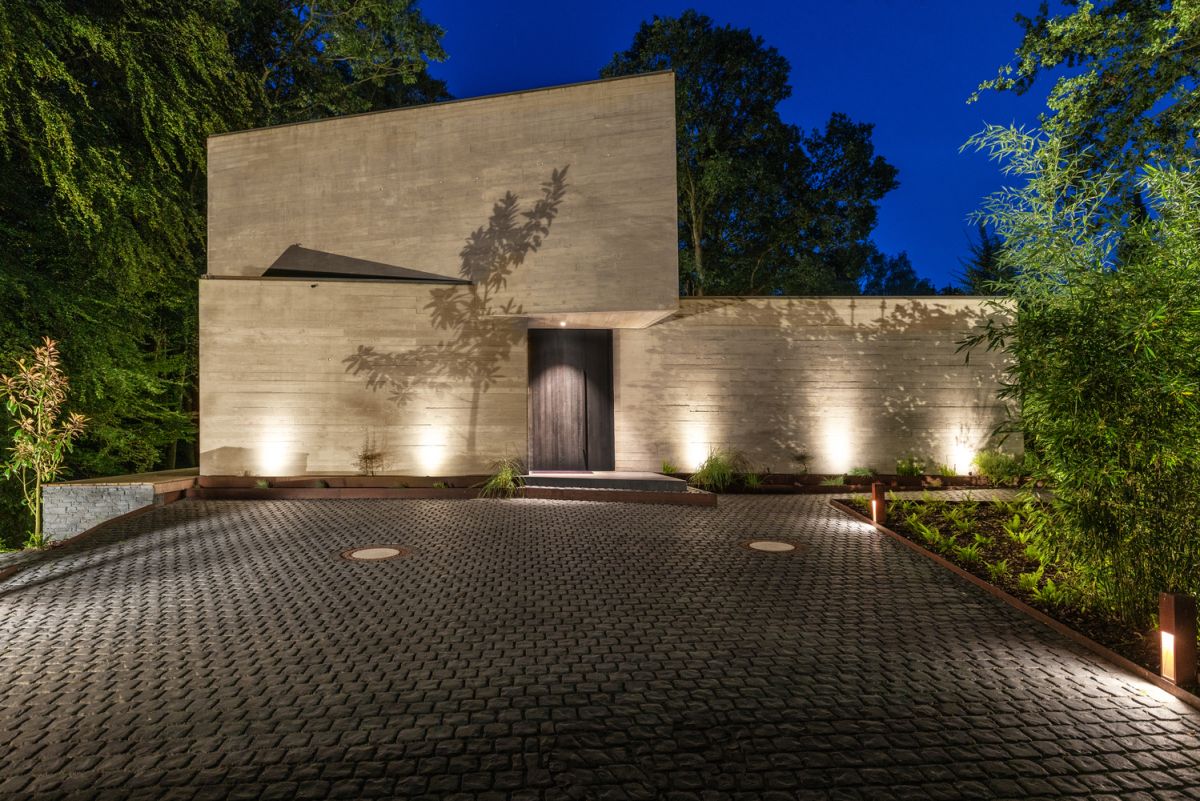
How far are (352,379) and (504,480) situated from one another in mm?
2889

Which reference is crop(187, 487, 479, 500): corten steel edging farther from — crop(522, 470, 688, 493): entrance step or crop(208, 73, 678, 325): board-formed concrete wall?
crop(208, 73, 678, 325): board-formed concrete wall

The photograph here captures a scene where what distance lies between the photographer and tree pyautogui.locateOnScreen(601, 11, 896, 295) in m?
17.6

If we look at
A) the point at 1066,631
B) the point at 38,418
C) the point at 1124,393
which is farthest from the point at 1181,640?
the point at 38,418

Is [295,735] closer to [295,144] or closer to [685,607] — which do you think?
[685,607]

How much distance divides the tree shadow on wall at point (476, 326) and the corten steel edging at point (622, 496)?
1400mm

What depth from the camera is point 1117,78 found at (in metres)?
8.84

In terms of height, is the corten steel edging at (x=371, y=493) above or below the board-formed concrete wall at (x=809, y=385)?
below

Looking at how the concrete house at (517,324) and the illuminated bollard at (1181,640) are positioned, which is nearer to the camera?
the illuminated bollard at (1181,640)

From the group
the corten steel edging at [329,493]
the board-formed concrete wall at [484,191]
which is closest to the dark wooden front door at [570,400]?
the board-formed concrete wall at [484,191]

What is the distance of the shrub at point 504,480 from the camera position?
8.73m

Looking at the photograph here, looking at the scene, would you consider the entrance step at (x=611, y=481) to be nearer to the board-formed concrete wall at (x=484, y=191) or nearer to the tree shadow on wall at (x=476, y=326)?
the tree shadow on wall at (x=476, y=326)

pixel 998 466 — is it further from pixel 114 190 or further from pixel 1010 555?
pixel 114 190

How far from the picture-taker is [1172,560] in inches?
136

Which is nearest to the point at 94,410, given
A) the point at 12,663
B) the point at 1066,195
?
the point at 12,663
